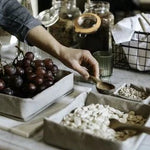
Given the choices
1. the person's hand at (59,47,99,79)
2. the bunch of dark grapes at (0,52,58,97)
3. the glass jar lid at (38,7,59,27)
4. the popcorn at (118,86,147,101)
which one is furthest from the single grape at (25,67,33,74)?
the glass jar lid at (38,7,59,27)

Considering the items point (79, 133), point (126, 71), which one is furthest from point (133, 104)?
point (126, 71)

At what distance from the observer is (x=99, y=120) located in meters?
0.76

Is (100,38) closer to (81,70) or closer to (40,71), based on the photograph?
(81,70)

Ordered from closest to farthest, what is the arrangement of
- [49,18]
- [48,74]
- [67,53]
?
[48,74] → [67,53] → [49,18]

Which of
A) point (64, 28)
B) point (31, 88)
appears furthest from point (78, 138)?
point (64, 28)

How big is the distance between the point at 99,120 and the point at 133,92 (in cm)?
22

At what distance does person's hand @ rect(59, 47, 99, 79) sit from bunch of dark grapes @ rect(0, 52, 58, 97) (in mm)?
80

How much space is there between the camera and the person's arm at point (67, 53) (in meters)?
1.00

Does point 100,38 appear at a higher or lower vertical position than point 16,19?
lower

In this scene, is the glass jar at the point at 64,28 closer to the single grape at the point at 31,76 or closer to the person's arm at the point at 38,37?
the person's arm at the point at 38,37

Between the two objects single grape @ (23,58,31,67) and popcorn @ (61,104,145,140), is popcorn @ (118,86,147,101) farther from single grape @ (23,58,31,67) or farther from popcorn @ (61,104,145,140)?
single grape @ (23,58,31,67)

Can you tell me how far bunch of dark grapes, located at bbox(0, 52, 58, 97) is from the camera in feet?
2.80

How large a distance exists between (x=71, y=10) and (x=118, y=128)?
0.73m

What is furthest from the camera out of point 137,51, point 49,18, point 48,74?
point 49,18
